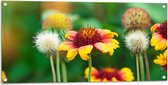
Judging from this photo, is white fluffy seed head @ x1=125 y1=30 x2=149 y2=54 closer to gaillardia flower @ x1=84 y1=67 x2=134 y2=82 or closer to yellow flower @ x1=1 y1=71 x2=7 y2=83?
gaillardia flower @ x1=84 y1=67 x2=134 y2=82

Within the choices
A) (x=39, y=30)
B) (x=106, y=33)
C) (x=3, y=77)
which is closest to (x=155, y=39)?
(x=106, y=33)

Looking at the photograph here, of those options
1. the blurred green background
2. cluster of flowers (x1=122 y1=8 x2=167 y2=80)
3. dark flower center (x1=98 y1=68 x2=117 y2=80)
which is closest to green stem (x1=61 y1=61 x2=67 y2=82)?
the blurred green background

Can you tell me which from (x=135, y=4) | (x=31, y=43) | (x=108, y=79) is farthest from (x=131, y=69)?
(x=31, y=43)

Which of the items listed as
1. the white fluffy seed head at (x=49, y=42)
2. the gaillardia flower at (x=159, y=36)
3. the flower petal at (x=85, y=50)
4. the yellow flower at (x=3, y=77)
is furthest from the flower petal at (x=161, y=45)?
the yellow flower at (x=3, y=77)

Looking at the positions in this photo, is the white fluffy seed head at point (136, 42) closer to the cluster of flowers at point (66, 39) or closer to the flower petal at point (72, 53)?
the cluster of flowers at point (66, 39)

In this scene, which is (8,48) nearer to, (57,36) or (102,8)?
(57,36)

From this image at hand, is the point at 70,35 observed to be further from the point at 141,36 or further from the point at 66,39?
the point at 141,36
